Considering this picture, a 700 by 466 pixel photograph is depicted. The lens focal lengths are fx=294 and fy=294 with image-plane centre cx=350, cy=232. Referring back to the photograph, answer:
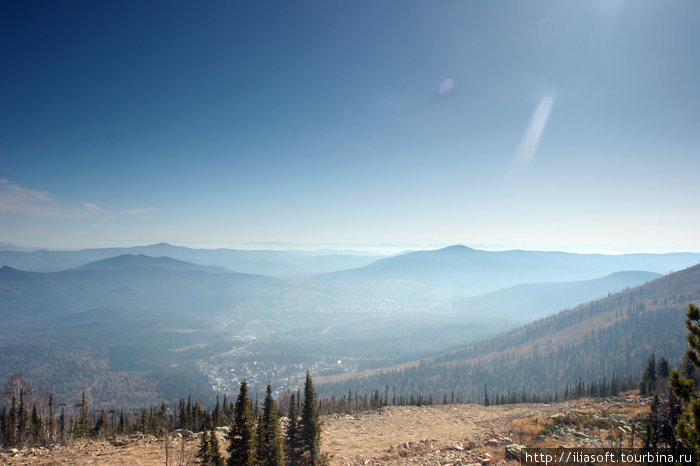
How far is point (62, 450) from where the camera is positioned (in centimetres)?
2239

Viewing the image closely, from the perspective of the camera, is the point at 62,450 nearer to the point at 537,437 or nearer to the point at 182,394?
the point at 537,437

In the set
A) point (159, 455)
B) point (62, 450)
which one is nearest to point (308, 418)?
point (159, 455)

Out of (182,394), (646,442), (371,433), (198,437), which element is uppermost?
(646,442)

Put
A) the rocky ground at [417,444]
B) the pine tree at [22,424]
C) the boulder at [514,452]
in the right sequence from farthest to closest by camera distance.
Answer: the pine tree at [22,424] < the rocky ground at [417,444] < the boulder at [514,452]

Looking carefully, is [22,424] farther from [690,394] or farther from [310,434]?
[690,394]

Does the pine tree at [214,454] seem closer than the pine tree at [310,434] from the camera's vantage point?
Yes

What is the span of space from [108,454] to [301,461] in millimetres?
14487

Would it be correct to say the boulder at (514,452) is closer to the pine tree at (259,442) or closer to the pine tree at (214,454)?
the pine tree at (259,442)

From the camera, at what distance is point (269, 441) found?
20297 mm

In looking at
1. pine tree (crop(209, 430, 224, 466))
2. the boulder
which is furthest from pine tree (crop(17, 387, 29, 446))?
the boulder

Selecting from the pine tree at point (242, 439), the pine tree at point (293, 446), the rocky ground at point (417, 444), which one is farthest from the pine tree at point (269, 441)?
the rocky ground at point (417, 444)

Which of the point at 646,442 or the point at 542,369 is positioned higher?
the point at 646,442

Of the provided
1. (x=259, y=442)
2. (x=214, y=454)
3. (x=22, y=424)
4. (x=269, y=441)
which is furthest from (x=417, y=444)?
(x=22, y=424)

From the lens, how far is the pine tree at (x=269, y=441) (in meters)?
19.4
